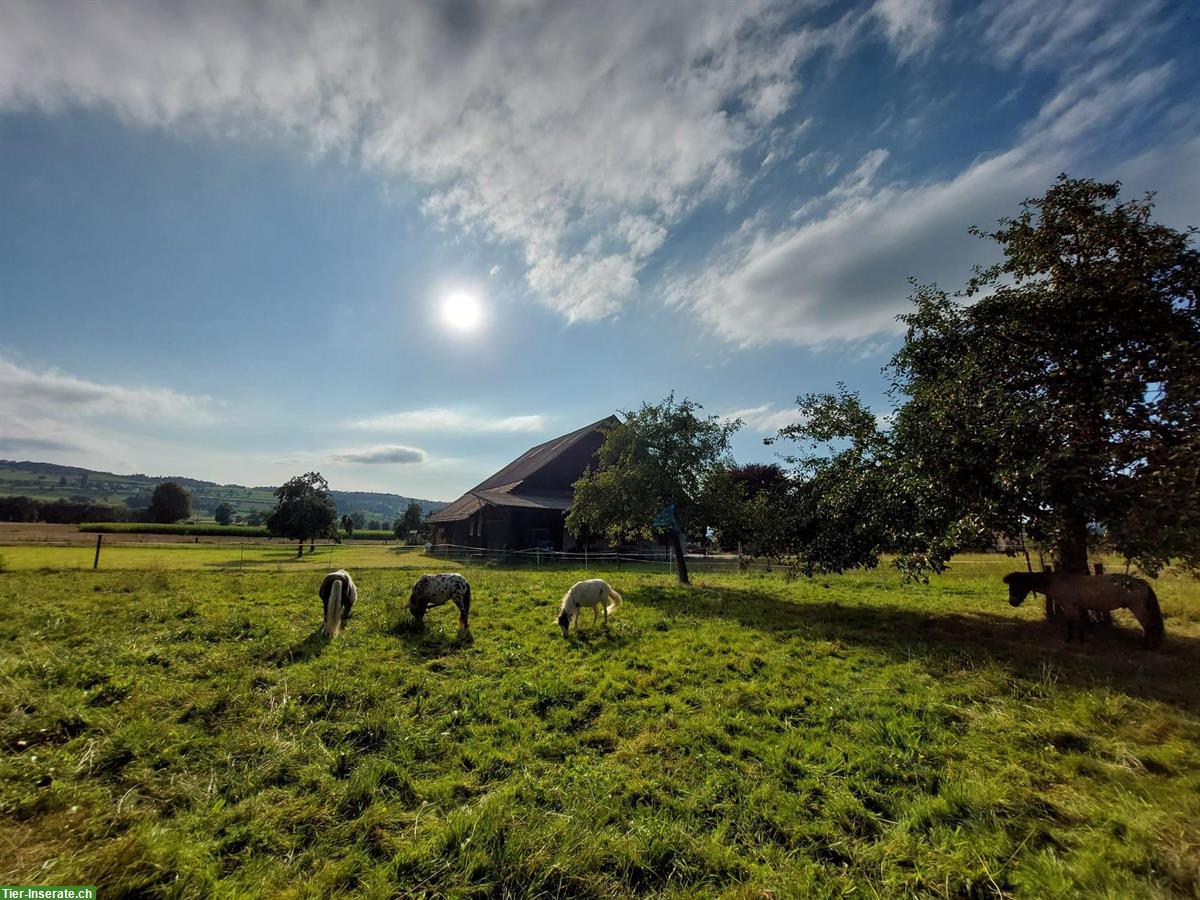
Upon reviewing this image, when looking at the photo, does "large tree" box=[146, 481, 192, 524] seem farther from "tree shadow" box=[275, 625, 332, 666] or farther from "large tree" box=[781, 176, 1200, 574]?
"large tree" box=[781, 176, 1200, 574]

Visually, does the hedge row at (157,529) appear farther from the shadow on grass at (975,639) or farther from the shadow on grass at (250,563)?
the shadow on grass at (975,639)

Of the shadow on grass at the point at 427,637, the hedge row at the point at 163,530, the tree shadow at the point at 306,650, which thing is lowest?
the hedge row at the point at 163,530

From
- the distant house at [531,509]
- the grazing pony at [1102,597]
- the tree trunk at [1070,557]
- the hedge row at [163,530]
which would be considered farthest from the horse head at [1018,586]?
the hedge row at [163,530]

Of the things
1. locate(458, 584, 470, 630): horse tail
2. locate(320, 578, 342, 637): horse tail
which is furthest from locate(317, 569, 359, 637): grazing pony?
locate(458, 584, 470, 630): horse tail

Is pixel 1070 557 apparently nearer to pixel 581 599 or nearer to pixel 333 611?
pixel 581 599

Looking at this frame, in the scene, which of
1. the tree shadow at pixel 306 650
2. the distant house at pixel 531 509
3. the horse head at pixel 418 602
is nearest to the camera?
the tree shadow at pixel 306 650

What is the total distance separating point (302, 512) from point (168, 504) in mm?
60363

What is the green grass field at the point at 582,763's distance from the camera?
3.54m

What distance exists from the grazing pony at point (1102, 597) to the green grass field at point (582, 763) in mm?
576

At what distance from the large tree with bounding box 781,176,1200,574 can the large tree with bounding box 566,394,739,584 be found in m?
8.12

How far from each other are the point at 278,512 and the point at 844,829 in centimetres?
4523

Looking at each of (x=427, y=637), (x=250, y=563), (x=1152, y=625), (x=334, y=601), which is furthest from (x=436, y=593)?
(x=250, y=563)

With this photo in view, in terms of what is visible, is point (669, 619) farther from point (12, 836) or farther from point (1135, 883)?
point (12, 836)

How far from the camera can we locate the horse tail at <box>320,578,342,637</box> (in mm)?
9039
